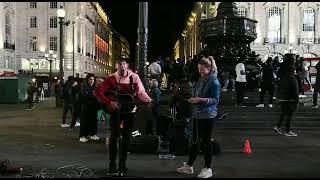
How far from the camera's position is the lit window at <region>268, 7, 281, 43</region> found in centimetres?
7500

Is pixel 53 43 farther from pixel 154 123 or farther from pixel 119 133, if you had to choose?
pixel 119 133

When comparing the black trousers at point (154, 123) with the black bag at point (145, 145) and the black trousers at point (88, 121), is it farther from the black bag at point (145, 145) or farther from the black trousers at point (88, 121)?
the black trousers at point (88, 121)

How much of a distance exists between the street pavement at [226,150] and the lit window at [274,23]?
58294 mm

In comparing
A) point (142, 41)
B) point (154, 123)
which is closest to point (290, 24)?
point (154, 123)

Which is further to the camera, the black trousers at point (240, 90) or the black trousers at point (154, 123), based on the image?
the black trousers at point (240, 90)

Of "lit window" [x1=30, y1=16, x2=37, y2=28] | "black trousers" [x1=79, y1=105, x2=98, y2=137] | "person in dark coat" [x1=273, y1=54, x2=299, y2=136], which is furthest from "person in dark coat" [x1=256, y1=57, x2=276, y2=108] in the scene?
"lit window" [x1=30, y1=16, x2=37, y2=28]

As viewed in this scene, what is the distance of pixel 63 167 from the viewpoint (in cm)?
930

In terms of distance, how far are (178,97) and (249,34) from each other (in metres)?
9.92

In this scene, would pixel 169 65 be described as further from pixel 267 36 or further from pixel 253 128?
pixel 267 36

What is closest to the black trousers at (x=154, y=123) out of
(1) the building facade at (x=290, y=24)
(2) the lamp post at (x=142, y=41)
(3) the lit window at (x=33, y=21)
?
(2) the lamp post at (x=142, y=41)

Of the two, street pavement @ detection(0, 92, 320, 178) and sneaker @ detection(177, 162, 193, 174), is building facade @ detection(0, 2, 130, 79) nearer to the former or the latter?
street pavement @ detection(0, 92, 320, 178)

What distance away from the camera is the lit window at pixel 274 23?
7500cm

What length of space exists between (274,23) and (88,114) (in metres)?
64.6

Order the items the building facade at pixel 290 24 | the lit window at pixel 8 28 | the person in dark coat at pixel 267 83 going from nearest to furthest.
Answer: the person in dark coat at pixel 267 83 → the building facade at pixel 290 24 → the lit window at pixel 8 28
